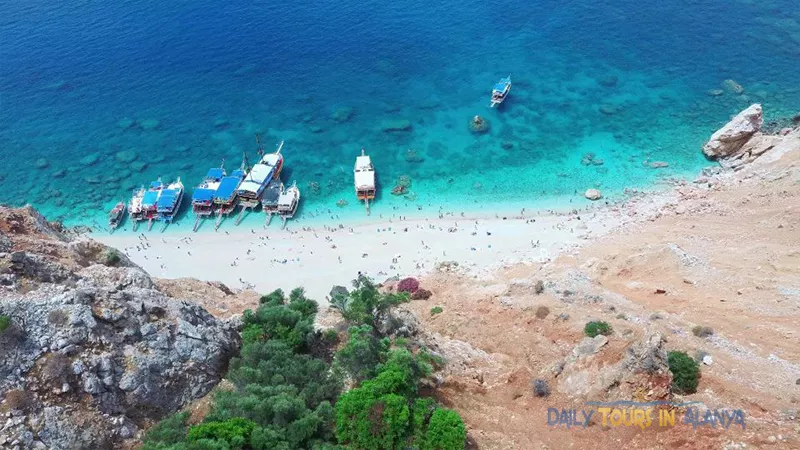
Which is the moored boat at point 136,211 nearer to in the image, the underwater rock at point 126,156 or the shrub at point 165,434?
the underwater rock at point 126,156

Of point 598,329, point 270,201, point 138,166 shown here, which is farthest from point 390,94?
point 598,329

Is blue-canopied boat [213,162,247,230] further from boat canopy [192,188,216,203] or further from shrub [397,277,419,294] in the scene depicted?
shrub [397,277,419,294]

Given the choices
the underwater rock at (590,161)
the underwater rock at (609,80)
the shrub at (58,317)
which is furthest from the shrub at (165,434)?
the underwater rock at (609,80)

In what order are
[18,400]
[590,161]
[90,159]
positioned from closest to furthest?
[18,400], [590,161], [90,159]

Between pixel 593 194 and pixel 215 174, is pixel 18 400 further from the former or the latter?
pixel 593 194

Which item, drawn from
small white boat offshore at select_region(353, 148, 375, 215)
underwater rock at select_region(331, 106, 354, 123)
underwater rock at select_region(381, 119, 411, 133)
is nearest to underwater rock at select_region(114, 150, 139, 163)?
underwater rock at select_region(331, 106, 354, 123)

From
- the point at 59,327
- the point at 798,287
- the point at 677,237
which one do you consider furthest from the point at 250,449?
the point at 677,237
